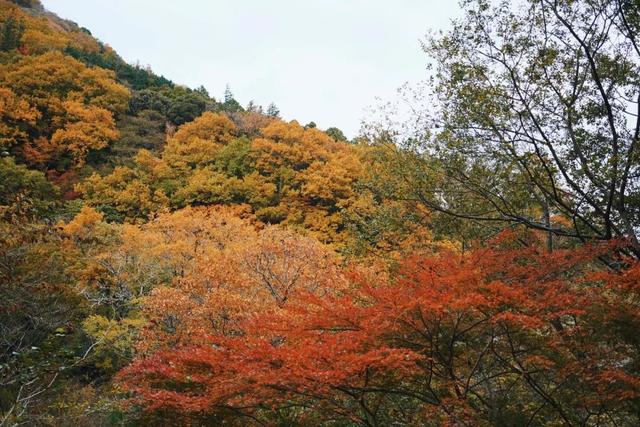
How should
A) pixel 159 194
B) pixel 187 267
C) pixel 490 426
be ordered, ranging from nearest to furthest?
1. pixel 490 426
2. pixel 187 267
3. pixel 159 194

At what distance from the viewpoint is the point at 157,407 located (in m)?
7.31

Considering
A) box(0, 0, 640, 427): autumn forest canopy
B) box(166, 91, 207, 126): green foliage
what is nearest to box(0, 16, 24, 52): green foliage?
box(166, 91, 207, 126): green foliage

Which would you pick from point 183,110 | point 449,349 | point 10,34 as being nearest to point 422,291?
point 449,349

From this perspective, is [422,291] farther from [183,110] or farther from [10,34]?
[10,34]

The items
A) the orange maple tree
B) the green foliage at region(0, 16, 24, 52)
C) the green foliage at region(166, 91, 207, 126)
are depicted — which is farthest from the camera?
the green foliage at region(0, 16, 24, 52)

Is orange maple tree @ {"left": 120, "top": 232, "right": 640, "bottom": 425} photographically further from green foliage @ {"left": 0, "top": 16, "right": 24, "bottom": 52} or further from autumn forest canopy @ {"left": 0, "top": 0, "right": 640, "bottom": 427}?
green foliage @ {"left": 0, "top": 16, "right": 24, "bottom": 52}

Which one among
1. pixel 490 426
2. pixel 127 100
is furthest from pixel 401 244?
pixel 127 100

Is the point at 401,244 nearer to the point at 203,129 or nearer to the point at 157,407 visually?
the point at 157,407

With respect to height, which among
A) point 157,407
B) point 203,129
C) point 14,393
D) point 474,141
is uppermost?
point 203,129

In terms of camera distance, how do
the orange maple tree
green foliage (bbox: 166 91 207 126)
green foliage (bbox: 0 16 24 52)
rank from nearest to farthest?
the orange maple tree, green foliage (bbox: 166 91 207 126), green foliage (bbox: 0 16 24 52)

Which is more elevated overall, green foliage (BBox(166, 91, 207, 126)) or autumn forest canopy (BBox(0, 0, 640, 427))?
green foliage (BBox(166, 91, 207, 126))

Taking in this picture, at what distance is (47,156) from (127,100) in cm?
902

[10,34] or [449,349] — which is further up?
[10,34]

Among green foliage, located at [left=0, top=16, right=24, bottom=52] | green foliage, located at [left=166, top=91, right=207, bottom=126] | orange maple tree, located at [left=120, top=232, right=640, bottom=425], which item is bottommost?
orange maple tree, located at [left=120, top=232, right=640, bottom=425]
